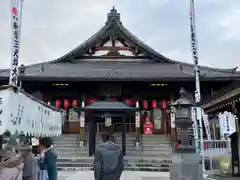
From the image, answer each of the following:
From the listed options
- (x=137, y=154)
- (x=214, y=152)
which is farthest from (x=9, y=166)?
(x=137, y=154)

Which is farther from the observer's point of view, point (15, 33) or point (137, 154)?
point (137, 154)

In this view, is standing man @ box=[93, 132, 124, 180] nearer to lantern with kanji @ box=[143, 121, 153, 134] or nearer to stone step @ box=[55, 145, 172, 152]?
stone step @ box=[55, 145, 172, 152]

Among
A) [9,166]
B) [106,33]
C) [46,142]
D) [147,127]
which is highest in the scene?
[106,33]

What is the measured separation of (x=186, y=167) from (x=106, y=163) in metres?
4.72

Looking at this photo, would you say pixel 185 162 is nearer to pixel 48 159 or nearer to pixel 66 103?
pixel 48 159

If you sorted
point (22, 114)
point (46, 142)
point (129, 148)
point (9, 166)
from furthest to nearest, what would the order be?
point (129, 148) < point (46, 142) < point (22, 114) < point (9, 166)

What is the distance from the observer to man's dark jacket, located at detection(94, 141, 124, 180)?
17.6 ft

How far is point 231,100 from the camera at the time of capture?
9.44 metres

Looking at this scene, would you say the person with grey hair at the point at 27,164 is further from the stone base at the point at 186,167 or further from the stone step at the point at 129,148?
the stone step at the point at 129,148

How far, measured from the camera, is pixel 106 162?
540cm

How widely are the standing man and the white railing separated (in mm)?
8682

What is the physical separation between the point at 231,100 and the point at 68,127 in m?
13.1

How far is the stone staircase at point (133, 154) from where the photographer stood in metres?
13.7

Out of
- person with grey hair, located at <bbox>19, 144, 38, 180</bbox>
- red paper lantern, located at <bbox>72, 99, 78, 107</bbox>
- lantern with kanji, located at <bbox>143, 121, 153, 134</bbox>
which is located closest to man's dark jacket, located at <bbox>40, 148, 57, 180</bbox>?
person with grey hair, located at <bbox>19, 144, 38, 180</bbox>
